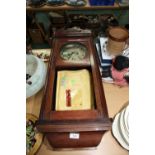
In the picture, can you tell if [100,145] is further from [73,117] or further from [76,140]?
[73,117]

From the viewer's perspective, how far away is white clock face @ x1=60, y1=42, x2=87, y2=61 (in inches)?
40.1

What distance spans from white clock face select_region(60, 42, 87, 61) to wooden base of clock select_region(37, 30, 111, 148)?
2cm

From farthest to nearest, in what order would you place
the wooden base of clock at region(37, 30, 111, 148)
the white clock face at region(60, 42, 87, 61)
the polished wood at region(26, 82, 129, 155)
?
the white clock face at region(60, 42, 87, 61), the polished wood at region(26, 82, 129, 155), the wooden base of clock at region(37, 30, 111, 148)

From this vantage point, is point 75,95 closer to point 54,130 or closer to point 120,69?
point 54,130

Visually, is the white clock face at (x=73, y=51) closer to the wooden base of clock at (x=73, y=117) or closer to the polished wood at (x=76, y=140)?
the wooden base of clock at (x=73, y=117)

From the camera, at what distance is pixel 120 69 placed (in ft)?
3.48

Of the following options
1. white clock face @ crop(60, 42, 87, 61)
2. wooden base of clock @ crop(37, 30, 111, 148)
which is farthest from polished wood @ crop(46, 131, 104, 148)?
white clock face @ crop(60, 42, 87, 61)

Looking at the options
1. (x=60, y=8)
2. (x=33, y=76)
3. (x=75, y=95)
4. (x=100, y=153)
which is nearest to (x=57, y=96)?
(x=75, y=95)

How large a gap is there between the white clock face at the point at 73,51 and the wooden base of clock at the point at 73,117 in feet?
0.06

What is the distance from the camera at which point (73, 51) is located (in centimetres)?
105

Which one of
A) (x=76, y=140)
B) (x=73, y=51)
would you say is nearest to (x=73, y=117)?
(x=76, y=140)

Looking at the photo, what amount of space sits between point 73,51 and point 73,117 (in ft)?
1.35

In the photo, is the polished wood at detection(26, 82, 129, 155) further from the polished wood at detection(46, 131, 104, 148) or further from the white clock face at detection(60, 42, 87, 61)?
the white clock face at detection(60, 42, 87, 61)

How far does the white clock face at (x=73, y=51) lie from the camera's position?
40.1 inches
